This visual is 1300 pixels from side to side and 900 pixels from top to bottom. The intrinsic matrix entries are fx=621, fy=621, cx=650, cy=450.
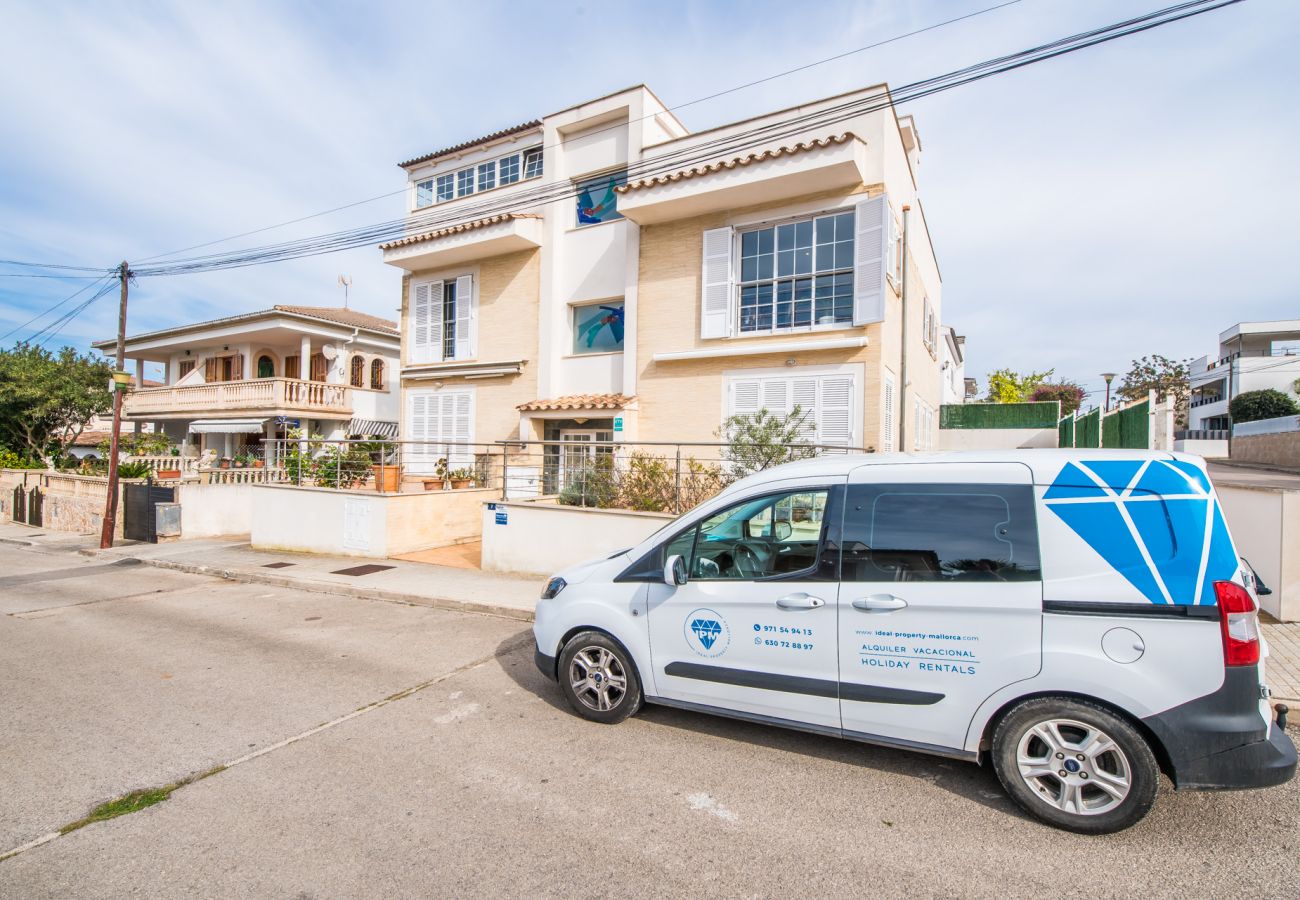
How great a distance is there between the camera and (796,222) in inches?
484

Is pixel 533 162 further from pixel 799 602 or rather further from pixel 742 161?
pixel 799 602

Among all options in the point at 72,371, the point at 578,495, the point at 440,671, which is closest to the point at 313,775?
the point at 440,671

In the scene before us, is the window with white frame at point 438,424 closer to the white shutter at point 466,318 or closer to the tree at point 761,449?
the white shutter at point 466,318

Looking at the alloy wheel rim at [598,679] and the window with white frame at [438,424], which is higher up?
the window with white frame at [438,424]

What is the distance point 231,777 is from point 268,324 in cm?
2244

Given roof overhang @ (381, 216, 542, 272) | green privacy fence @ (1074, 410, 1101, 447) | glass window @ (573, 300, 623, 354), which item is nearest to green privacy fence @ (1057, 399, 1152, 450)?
green privacy fence @ (1074, 410, 1101, 447)

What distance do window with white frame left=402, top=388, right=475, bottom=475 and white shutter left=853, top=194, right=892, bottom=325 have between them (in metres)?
9.90

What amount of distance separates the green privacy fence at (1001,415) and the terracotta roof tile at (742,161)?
17.8m

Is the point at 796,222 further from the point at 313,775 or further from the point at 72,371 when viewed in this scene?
the point at 72,371

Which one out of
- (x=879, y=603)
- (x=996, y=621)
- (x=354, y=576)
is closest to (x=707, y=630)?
(x=879, y=603)

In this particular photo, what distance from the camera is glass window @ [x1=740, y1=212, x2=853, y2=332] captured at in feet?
38.8

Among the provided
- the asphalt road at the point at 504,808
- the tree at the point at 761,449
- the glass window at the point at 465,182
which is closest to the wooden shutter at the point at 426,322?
the glass window at the point at 465,182

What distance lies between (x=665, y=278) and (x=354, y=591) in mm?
8766

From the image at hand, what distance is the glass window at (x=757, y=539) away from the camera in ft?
13.3
